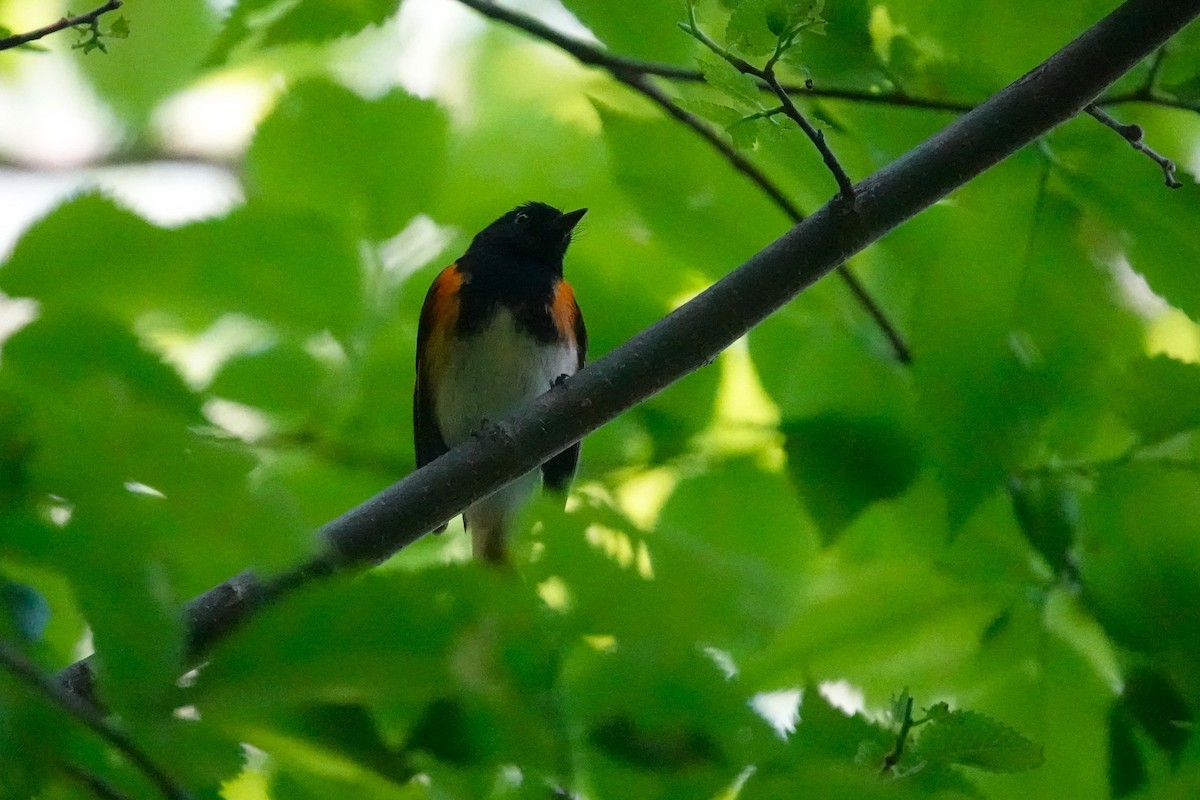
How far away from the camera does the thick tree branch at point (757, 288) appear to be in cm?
209

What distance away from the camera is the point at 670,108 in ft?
9.72

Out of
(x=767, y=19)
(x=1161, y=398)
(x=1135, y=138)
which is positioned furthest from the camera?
(x=1161, y=398)

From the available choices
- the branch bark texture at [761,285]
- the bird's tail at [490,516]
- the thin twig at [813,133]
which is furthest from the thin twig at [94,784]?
the bird's tail at [490,516]

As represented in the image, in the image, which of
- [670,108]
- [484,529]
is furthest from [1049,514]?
[484,529]

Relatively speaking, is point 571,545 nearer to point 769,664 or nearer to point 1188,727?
point 769,664

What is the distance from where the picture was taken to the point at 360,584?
889mm

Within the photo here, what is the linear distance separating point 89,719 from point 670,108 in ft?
7.55

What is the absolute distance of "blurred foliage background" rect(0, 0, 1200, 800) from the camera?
0.93 m

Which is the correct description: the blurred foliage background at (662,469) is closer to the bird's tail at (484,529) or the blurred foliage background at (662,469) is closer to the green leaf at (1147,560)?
the green leaf at (1147,560)

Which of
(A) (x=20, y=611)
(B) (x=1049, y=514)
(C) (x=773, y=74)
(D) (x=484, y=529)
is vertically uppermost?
(D) (x=484, y=529)

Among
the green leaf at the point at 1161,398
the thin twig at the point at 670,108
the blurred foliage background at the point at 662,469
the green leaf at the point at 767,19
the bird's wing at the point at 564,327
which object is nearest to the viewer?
the blurred foliage background at the point at 662,469

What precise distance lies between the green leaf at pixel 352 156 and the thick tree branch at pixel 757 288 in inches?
30.8

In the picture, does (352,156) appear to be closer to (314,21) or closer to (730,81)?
(314,21)

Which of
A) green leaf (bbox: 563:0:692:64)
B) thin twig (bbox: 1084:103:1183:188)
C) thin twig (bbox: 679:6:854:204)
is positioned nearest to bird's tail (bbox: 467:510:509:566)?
green leaf (bbox: 563:0:692:64)
